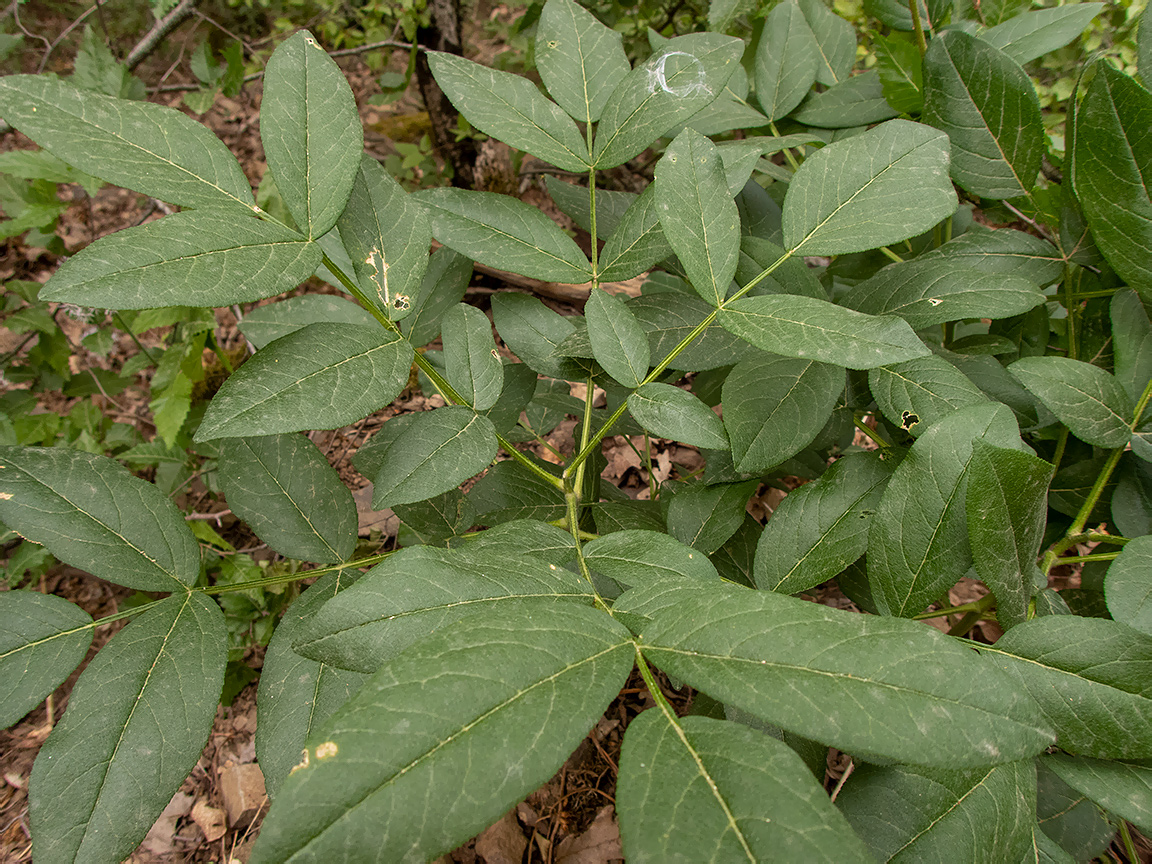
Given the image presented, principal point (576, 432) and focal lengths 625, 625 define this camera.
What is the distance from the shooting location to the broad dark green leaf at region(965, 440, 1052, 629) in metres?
0.77

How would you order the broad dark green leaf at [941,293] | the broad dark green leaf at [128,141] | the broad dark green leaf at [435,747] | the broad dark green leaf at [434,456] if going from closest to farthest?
the broad dark green leaf at [435,747] → the broad dark green leaf at [128,141] → the broad dark green leaf at [434,456] → the broad dark green leaf at [941,293]

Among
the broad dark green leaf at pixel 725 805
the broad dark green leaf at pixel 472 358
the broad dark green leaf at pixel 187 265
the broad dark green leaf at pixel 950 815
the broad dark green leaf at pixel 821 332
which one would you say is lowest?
the broad dark green leaf at pixel 950 815

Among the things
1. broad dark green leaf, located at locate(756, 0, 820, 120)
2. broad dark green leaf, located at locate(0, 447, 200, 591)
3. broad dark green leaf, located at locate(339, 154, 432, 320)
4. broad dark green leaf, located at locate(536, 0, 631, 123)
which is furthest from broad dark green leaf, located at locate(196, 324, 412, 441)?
broad dark green leaf, located at locate(756, 0, 820, 120)

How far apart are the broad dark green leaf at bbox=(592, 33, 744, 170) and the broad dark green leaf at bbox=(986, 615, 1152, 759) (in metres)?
0.88

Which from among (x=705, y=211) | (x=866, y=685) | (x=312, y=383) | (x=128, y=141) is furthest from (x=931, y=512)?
(x=128, y=141)

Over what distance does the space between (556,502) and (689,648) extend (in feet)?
2.27

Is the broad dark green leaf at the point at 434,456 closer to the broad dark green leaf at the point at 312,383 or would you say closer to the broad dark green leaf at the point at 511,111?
the broad dark green leaf at the point at 312,383

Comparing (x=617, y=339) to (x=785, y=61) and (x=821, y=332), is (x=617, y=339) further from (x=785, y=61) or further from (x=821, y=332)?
(x=785, y=61)

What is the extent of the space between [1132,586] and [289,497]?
1.25 meters

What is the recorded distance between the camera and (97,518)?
918 mm

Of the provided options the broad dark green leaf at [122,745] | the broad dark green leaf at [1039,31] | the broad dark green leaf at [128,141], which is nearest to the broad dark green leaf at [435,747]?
the broad dark green leaf at [122,745]

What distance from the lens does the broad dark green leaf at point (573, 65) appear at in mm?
1119

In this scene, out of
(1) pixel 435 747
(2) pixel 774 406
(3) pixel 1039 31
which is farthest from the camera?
(3) pixel 1039 31

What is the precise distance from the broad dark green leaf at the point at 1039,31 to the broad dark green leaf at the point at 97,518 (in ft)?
5.64
